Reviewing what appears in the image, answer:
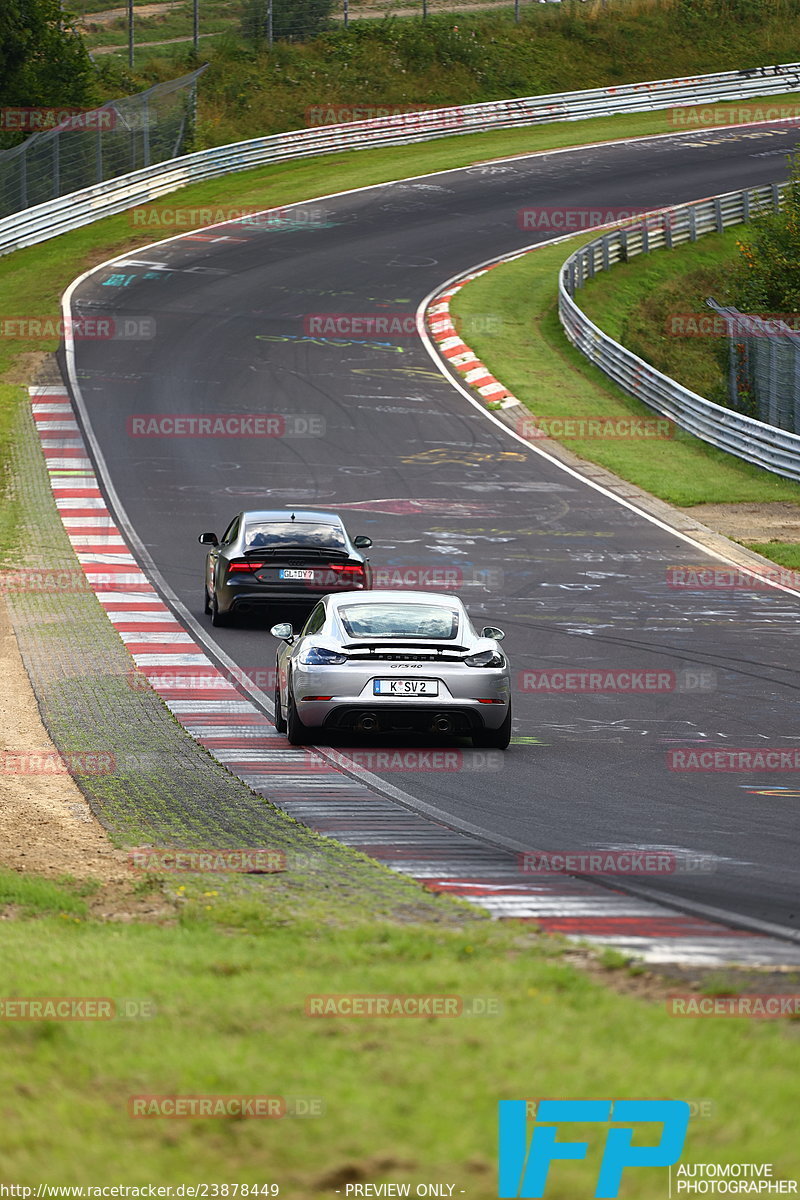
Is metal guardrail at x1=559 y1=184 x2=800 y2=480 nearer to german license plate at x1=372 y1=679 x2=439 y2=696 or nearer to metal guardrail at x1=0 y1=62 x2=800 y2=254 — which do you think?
metal guardrail at x1=0 y1=62 x2=800 y2=254

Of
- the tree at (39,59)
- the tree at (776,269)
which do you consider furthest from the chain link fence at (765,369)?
the tree at (39,59)

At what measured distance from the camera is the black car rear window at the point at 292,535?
18891 mm

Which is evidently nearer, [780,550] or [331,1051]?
[331,1051]

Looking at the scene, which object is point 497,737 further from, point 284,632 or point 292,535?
point 292,535

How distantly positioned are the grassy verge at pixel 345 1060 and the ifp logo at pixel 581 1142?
0.04 meters

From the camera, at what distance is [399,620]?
43.3 ft

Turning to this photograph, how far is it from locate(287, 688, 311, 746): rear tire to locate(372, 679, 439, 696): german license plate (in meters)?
0.69

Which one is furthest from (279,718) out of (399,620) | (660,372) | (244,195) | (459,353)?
(244,195)

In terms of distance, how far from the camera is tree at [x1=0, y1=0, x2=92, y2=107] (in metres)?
51.1

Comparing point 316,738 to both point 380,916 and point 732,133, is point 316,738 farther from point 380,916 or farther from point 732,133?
point 732,133

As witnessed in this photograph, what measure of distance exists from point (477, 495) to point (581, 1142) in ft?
80.4

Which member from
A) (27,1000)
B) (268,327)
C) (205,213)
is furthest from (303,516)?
(205,213)

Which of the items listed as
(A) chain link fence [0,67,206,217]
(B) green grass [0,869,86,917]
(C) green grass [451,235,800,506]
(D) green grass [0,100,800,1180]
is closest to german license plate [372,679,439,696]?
(B) green grass [0,869,86,917]

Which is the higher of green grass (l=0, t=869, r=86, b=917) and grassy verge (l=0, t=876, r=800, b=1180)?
grassy verge (l=0, t=876, r=800, b=1180)
